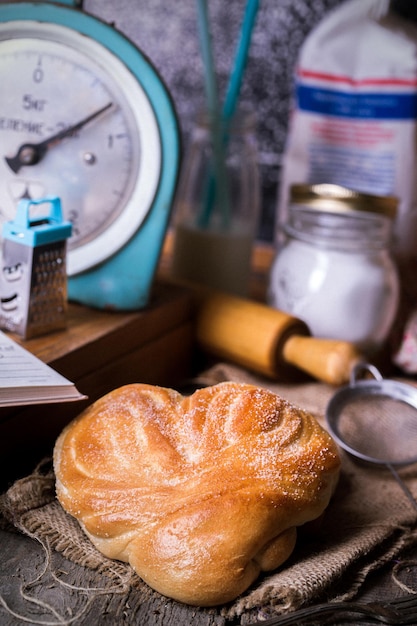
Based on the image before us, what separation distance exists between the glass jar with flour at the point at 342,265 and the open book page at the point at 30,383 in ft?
1.63

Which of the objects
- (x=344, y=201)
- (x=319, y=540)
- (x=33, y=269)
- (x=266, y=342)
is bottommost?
(x=319, y=540)

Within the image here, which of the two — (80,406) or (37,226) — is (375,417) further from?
(37,226)

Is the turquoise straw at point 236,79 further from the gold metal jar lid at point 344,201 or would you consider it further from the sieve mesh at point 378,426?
the sieve mesh at point 378,426

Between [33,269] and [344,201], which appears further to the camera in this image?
[344,201]

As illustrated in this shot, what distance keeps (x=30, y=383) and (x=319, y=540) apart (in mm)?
368

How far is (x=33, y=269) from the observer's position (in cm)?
95

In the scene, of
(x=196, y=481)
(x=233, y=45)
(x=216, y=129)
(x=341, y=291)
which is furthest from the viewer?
(x=233, y=45)

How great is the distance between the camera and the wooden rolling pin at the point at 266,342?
1113 mm

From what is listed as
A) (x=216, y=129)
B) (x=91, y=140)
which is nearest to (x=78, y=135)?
(x=91, y=140)

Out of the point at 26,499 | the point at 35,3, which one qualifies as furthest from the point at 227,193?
the point at 26,499

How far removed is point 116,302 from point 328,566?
50 centimetres

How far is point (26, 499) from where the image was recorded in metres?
0.81

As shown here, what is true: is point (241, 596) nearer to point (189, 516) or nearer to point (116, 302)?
point (189, 516)

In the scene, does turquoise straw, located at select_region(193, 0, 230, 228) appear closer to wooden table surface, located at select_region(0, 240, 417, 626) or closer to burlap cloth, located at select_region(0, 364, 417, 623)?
wooden table surface, located at select_region(0, 240, 417, 626)
